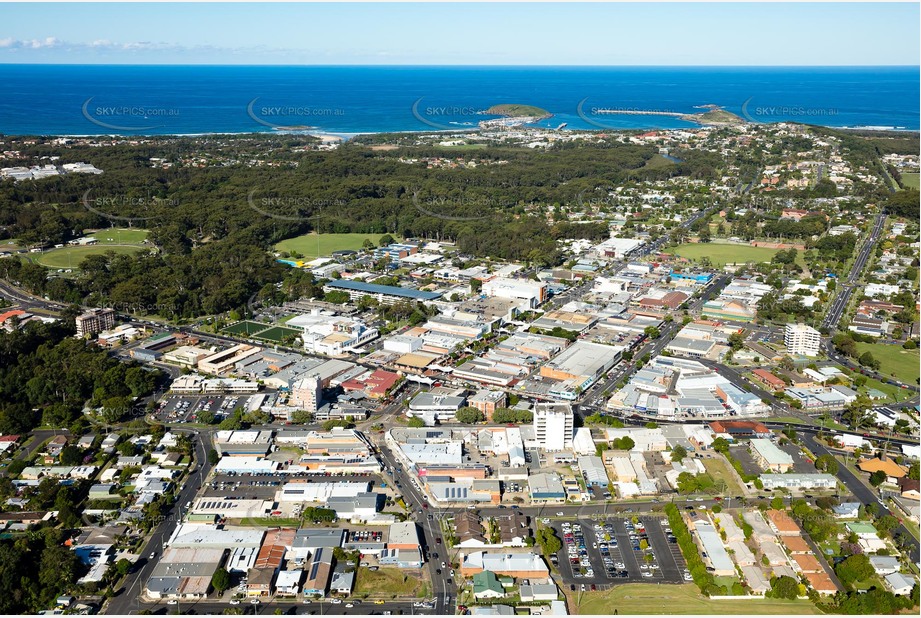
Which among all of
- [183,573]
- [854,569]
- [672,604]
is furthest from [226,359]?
[854,569]

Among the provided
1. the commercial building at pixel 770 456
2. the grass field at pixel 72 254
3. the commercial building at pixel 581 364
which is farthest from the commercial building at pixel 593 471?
the grass field at pixel 72 254

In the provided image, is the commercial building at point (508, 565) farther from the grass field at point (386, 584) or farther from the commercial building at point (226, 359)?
the commercial building at point (226, 359)

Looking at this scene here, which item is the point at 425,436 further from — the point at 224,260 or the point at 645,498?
the point at 224,260

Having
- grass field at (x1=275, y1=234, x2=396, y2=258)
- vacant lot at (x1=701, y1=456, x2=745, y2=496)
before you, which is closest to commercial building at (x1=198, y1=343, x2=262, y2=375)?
grass field at (x1=275, y1=234, x2=396, y2=258)

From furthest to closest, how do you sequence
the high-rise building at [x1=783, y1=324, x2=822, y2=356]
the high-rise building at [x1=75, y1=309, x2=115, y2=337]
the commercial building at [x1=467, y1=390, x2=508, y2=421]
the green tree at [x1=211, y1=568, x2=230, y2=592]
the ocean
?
the ocean, the high-rise building at [x1=75, y1=309, x2=115, y2=337], the high-rise building at [x1=783, y1=324, x2=822, y2=356], the commercial building at [x1=467, y1=390, x2=508, y2=421], the green tree at [x1=211, y1=568, x2=230, y2=592]

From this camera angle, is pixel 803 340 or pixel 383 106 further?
pixel 383 106

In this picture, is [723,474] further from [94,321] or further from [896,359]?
[94,321]

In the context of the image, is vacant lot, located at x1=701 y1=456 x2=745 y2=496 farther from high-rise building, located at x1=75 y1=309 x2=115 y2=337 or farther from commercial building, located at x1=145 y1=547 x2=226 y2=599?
high-rise building, located at x1=75 y1=309 x2=115 y2=337
